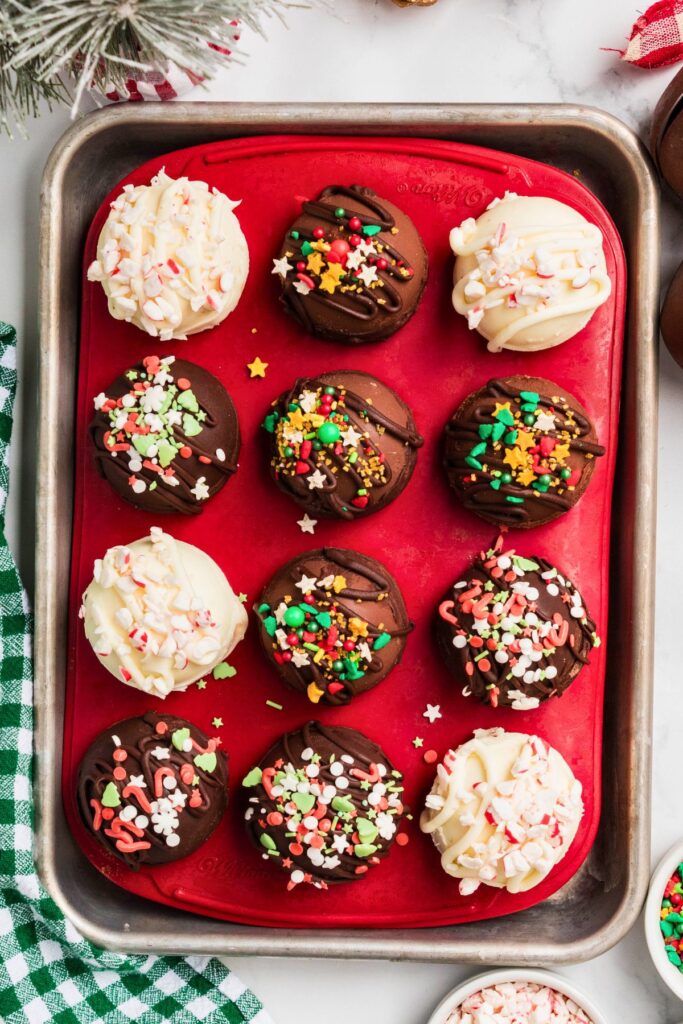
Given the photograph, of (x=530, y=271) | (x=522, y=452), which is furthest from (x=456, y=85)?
(x=522, y=452)

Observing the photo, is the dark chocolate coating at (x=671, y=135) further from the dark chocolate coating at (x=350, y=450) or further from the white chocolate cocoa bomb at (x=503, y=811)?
the white chocolate cocoa bomb at (x=503, y=811)

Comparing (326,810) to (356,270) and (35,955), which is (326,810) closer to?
(35,955)

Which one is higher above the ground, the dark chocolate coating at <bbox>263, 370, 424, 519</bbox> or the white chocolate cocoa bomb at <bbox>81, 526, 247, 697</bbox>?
the dark chocolate coating at <bbox>263, 370, 424, 519</bbox>

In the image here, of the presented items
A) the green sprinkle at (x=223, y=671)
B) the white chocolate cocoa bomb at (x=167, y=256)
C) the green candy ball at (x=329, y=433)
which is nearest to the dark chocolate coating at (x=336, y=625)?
the green sprinkle at (x=223, y=671)

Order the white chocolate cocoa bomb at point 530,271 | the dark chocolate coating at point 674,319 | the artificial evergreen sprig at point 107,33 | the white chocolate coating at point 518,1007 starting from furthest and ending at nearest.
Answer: the white chocolate coating at point 518,1007 → the dark chocolate coating at point 674,319 → the white chocolate cocoa bomb at point 530,271 → the artificial evergreen sprig at point 107,33

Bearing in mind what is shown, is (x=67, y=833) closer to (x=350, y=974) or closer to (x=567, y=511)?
(x=350, y=974)

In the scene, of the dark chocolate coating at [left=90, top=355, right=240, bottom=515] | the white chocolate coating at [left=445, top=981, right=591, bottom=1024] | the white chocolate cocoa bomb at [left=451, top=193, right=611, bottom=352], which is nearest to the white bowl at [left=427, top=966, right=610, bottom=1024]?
the white chocolate coating at [left=445, top=981, right=591, bottom=1024]

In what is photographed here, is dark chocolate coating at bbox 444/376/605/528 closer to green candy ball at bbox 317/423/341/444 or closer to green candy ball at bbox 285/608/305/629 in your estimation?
green candy ball at bbox 317/423/341/444

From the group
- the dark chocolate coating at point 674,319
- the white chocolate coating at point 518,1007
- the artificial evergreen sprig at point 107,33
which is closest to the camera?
the artificial evergreen sprig at point 107,33
